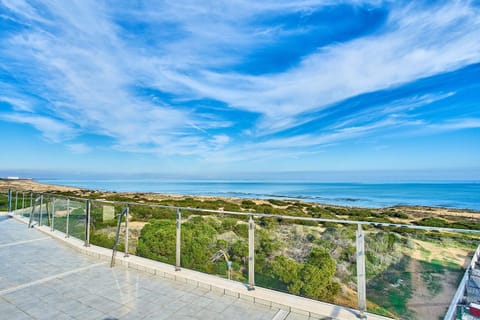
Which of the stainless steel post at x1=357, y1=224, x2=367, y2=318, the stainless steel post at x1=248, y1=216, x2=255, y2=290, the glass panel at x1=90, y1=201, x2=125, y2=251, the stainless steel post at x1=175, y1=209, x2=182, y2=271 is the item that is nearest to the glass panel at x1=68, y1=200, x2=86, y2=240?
the glass panel at x1=90, y1=201, x2=125, y2=251

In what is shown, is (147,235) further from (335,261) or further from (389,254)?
(389,254)

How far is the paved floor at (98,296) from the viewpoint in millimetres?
2529

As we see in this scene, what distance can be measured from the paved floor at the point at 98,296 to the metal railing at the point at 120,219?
0.43m

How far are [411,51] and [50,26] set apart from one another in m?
13.3

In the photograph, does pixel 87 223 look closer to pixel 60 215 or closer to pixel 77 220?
pixel 77 220

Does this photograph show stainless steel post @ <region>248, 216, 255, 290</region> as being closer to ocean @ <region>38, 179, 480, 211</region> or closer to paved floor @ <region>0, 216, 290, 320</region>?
paved floor @ <region>0, 216, 290, 320</region>

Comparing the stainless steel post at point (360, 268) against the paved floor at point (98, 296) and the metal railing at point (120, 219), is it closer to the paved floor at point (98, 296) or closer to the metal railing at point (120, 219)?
the metal railing at point (120, 219)

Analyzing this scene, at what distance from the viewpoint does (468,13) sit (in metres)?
7.39

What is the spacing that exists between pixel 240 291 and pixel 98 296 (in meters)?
1.68

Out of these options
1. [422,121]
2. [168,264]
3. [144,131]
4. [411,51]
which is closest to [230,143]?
[144,131]

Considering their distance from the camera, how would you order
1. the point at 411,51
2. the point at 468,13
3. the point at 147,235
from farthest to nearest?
1. the point at 411,51
2. the point at 468,13
3. the point at 147,235

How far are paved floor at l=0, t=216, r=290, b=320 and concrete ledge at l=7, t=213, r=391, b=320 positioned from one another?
0.08m

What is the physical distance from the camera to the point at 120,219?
181 inches

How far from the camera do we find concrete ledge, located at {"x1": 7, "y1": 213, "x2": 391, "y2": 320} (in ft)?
8.19
